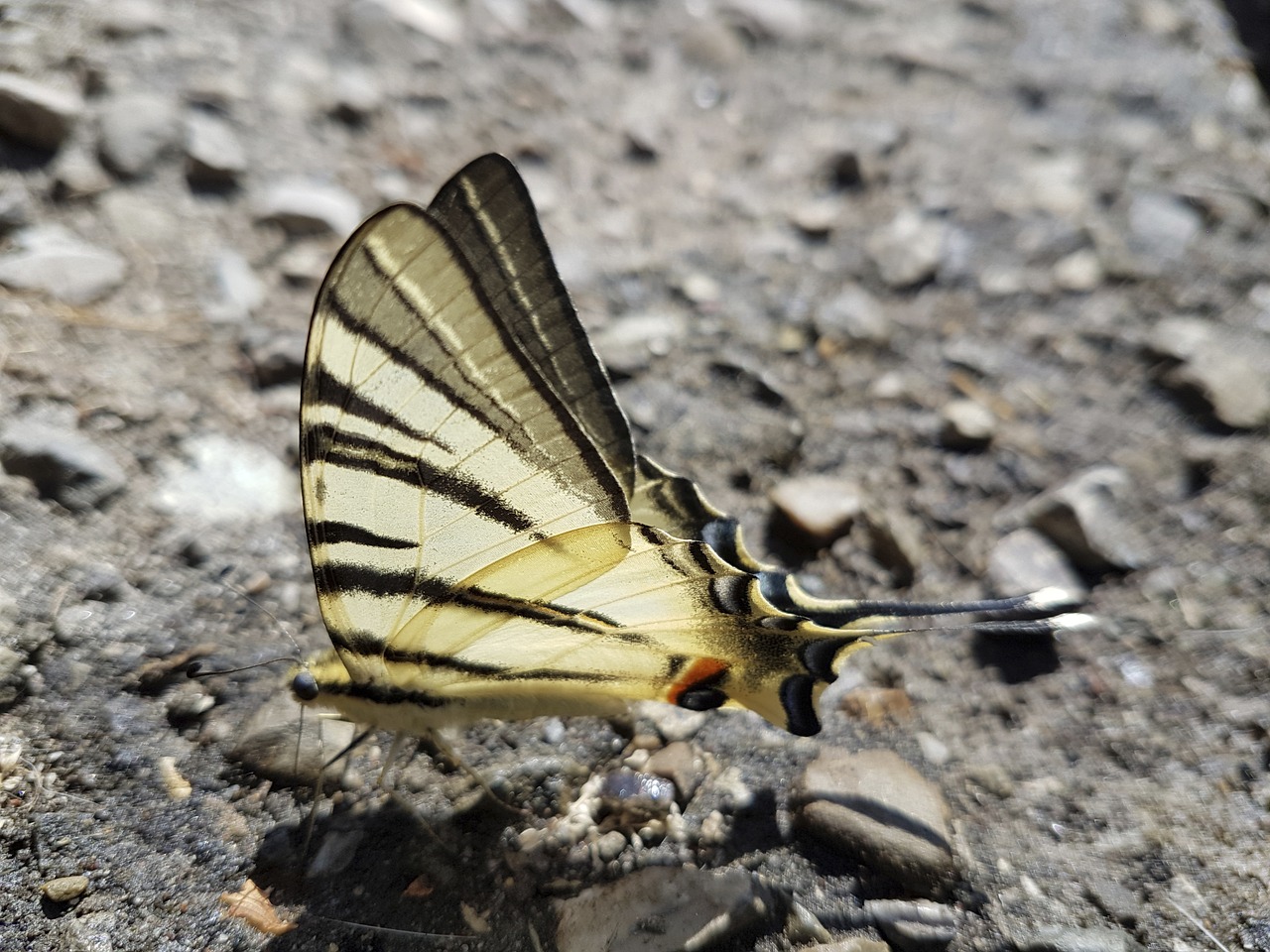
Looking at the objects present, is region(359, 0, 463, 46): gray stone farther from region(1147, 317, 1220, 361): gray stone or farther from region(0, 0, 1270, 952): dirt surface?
region(1147, 317, 1220, 361): gray stone

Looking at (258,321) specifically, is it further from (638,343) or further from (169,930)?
(169,930)

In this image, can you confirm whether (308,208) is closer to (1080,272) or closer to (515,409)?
(515,409)

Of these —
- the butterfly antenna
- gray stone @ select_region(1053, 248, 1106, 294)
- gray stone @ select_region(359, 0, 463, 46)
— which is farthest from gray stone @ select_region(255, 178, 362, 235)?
gray stone @ select_region(1053, 248, 1106, 294)

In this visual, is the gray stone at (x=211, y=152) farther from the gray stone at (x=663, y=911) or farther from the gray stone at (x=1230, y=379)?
the gray stone at (x=1230, y=379)

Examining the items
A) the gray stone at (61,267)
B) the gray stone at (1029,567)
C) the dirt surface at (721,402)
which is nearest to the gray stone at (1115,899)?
the dirt surface at (721,402)

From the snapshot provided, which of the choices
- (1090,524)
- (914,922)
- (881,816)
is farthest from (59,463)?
(1090,524)
